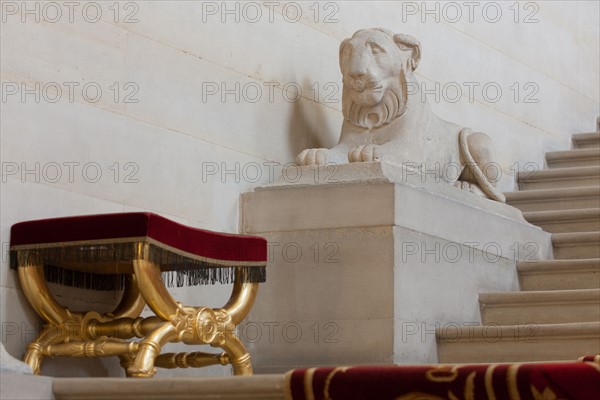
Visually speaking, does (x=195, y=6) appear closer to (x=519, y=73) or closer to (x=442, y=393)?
(x=442, y=393)

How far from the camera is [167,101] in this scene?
6516 millimetres

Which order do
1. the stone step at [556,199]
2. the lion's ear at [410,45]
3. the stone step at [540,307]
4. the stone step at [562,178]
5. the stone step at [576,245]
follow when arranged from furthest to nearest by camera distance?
the stone step at [562,178] → the stone step at [556,199] → the stone step at [576,245] → the lion's ear at [410,45] → the stone step at [540,307]

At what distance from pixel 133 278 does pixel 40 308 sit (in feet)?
1.86

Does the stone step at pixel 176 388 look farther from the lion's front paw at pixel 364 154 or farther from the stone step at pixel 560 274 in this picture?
the stone step at pixel 560 274

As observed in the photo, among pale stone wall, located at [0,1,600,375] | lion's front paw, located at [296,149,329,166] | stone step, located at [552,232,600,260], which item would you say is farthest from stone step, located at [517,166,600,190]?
lion's front paw, located at [296,149,329,166]

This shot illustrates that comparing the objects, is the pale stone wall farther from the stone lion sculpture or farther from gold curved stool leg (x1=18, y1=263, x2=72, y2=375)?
the stone lion sculpture

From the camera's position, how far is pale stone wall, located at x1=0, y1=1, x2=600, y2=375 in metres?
5.64

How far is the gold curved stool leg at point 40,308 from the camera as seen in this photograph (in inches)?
211

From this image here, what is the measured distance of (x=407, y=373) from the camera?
3740 mm

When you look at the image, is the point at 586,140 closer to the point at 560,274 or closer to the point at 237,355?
the point at 560,274

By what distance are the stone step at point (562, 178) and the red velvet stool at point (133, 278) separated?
430 centimetres

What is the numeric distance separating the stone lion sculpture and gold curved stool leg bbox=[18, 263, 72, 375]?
2.01 meters

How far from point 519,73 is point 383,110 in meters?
3.54

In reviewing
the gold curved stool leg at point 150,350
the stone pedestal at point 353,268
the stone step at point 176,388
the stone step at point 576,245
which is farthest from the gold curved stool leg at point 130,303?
the stone step at point 576,245
